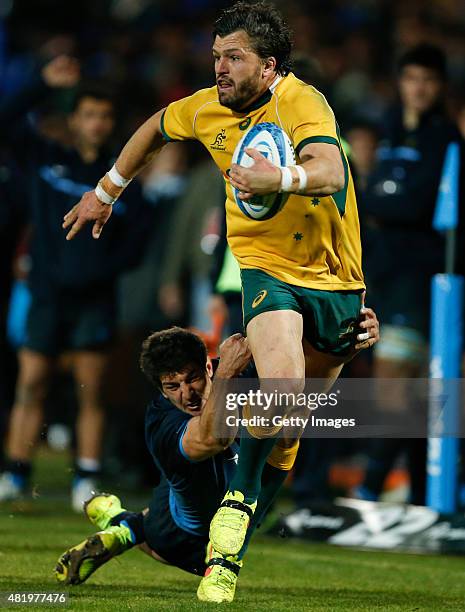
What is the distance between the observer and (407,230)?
30.8 ft

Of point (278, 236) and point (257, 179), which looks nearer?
point (257, 179)

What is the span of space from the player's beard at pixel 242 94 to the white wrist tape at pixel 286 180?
0.64 meters

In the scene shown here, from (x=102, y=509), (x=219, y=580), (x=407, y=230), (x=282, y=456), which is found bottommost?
(x=219, y=580)

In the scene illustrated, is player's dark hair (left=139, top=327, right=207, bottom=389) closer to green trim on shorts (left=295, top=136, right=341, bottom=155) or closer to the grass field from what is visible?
the grass field

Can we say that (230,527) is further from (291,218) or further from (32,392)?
(32,392)

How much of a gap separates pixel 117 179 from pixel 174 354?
2.75 ft

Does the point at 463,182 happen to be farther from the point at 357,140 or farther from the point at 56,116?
the point at 56,116

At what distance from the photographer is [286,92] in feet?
19.4

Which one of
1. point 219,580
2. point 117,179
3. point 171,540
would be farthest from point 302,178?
point 171,540

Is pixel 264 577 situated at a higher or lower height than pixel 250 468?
lower

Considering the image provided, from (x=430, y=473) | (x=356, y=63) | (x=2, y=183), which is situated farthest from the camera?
(x=356, y=63)

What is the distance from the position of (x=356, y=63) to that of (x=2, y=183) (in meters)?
6.33

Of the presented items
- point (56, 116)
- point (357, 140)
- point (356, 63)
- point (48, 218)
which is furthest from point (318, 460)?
point (356, 63)

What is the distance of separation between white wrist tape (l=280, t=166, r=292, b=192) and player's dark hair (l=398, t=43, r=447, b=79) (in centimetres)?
409
